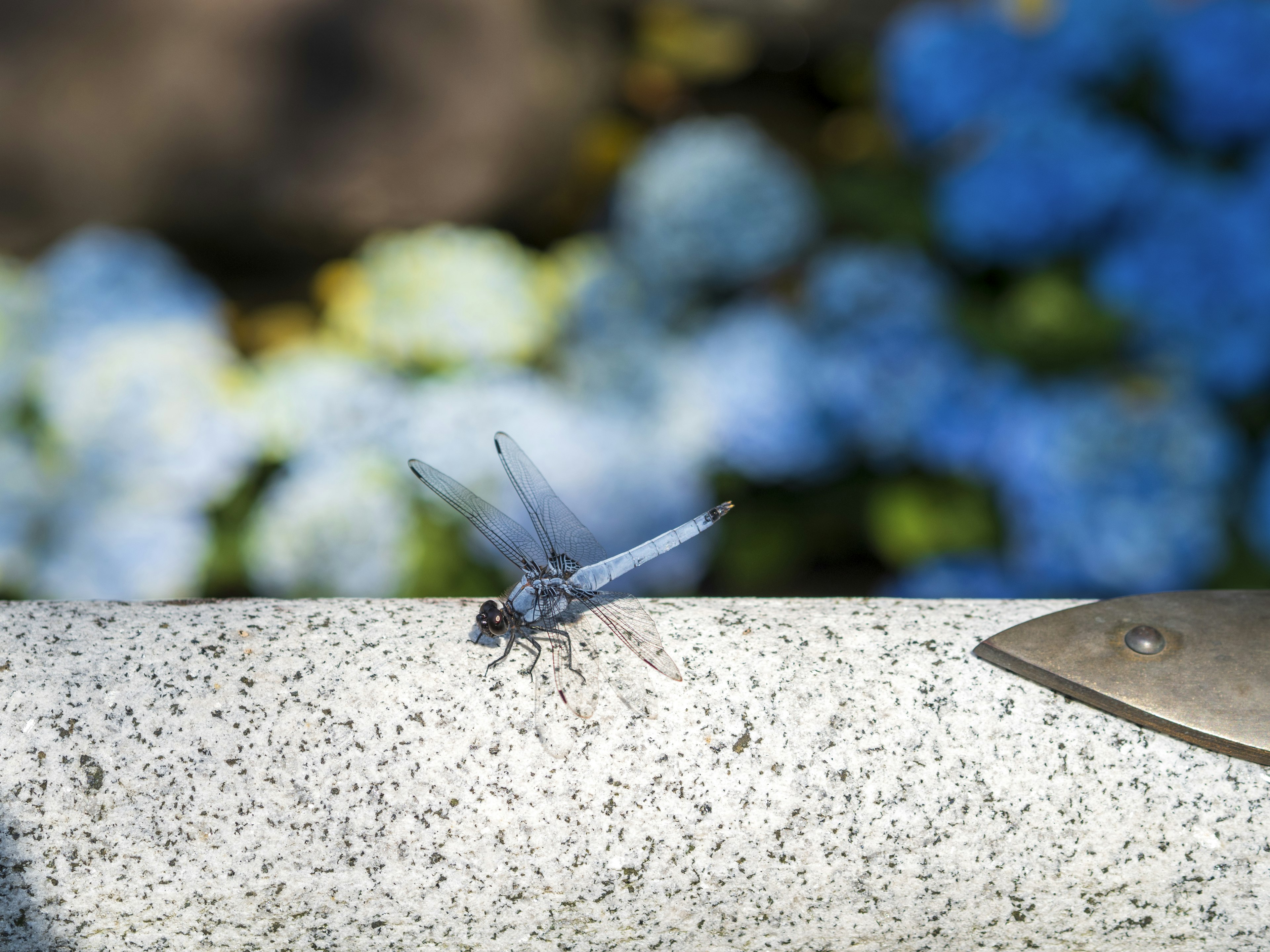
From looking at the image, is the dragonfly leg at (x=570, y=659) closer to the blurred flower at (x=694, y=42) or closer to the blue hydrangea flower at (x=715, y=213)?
the blue hydrangea flower at (x=715, y=213)

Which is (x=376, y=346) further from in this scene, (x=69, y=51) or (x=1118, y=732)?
(x=1118, y=732)

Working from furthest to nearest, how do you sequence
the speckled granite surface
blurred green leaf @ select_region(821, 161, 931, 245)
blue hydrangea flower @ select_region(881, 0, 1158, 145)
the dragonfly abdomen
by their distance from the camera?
1. blurred green leaf @ select_region(821, 161, 931, 245)
2. blue hydrangea flower @ select_region(881, 0, 1158, 145)
3. the dragonfly abdomen
4. the speckled granite surface

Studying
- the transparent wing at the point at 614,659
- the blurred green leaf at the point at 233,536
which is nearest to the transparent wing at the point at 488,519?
the transparent wing at the point at 614,659

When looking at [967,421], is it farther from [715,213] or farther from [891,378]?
[715,213]

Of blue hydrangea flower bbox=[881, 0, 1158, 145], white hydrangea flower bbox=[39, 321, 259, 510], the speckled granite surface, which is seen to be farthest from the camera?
blue hydrangea flower bbox=[881, 0, 1158, 145]

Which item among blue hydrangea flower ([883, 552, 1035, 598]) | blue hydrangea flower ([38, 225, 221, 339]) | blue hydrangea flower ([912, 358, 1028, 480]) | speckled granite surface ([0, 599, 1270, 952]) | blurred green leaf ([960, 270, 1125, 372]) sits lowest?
speckled granite surface ([0, 599, 1270, 952])

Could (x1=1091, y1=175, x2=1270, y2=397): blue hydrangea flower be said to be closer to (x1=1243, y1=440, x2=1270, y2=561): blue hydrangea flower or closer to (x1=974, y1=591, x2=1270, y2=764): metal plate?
(x1=1243, y1=440, x2=1270, y2=561): blue hydrangea flower

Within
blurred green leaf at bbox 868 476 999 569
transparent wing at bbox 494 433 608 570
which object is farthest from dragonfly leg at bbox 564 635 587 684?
blurred green leaf at bbox 868 476 999 569
